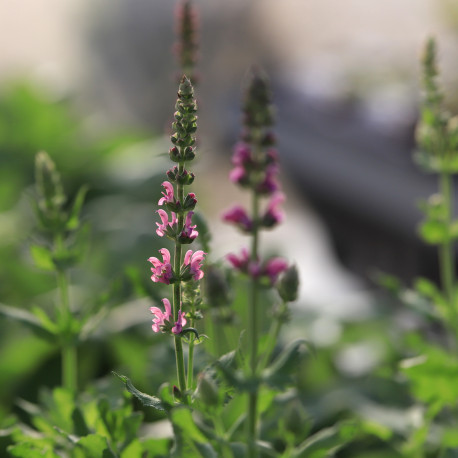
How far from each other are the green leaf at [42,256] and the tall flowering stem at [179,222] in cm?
23

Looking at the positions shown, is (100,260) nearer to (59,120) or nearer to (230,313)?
(59,120)

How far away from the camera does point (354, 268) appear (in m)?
2.07

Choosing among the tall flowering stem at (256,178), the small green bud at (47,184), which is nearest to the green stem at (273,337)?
the tall flowering stem at (256,178)

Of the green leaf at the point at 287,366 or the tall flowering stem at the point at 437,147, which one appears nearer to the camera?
the green leaf at the point at 287,366

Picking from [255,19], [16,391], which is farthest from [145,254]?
[255,19]

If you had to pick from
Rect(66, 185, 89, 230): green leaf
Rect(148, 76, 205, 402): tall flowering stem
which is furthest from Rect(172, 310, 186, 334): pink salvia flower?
Rect(66, 185, 89, 230): green leaf

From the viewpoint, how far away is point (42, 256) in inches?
25.4

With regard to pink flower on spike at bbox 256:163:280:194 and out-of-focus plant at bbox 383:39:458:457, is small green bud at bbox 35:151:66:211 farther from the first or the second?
out-of-focus plant at bbox 383:39:458:457

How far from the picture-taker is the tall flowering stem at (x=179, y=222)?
1.36 feet

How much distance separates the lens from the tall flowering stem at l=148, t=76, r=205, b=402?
1.36 feet

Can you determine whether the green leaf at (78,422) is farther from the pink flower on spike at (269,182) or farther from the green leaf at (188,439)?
the pink flower on spike at (269,182)

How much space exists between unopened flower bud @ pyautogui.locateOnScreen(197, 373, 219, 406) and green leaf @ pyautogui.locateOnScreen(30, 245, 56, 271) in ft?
0.78

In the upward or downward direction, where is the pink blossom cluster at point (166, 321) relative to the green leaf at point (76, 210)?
downward

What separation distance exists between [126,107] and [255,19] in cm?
109
